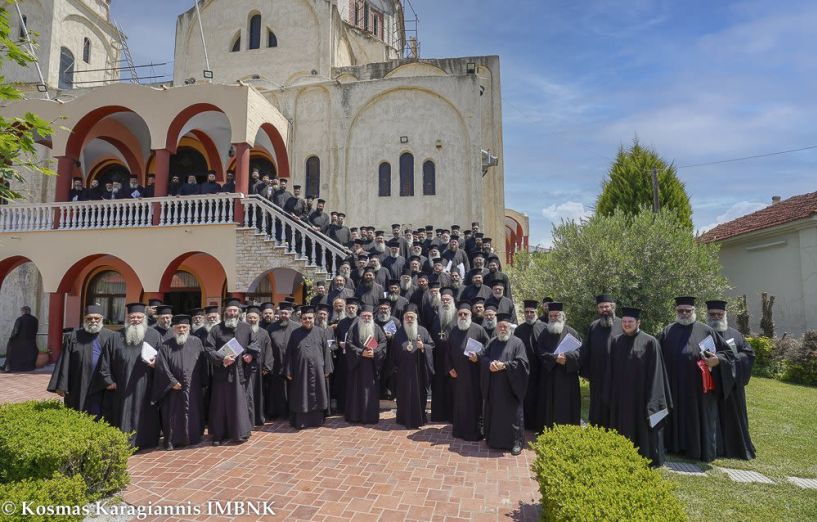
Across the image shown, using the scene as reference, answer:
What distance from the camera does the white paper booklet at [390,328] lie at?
29.2ft

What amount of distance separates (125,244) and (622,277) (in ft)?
48.3

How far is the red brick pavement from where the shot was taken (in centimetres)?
494

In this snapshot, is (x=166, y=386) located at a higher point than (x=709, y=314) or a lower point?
lower

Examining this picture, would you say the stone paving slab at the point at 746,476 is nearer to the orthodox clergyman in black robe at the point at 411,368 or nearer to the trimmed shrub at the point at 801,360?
the orthodox clergyman in black robe at the point at 411,368

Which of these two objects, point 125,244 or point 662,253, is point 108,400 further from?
point 662,253

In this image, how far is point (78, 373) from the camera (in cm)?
695

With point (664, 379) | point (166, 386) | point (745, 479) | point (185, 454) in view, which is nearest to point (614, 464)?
point (664, 379)

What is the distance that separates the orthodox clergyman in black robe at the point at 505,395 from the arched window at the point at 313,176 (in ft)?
46.5

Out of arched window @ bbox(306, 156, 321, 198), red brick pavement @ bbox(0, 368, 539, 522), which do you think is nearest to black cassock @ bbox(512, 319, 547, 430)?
red brick pavement @ bbox(0, 368, 539, 522)

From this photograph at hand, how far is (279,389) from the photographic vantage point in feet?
28.2

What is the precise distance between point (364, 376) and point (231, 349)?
234cm

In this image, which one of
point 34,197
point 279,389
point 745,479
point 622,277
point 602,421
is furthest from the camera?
point 34,197

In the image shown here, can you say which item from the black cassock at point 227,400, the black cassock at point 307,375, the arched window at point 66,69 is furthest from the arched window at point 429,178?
the arched window at point 66,69

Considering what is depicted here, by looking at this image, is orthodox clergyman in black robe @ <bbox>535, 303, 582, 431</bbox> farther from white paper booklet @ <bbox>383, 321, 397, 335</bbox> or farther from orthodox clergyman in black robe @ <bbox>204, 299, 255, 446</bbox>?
orthodox clergyman in black robe @ <bbox>204, 299, 255, 446</bbox>
